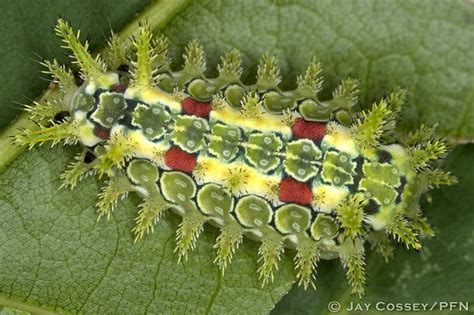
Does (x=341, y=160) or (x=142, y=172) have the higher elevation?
(x=341, y=160)

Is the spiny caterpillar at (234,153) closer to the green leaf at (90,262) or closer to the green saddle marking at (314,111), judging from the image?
the green saddle marking at (314,111)

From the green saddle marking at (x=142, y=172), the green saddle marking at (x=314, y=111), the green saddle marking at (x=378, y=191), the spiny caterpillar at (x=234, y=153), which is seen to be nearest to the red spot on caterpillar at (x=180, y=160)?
the spiny caterpillar at (x=234, y=153)

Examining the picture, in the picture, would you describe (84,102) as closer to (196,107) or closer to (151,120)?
(151,120)

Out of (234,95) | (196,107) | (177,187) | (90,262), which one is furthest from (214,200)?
(90,262)

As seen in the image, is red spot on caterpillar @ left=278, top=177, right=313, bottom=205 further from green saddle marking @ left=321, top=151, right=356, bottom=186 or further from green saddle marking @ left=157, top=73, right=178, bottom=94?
green saddle marking @ left=157, top=73, right=178, bottom=94

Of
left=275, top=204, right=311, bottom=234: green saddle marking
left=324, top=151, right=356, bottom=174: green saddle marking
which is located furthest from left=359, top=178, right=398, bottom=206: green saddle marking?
left=275, top=204, right=311, bottom=234: green saddle marking
